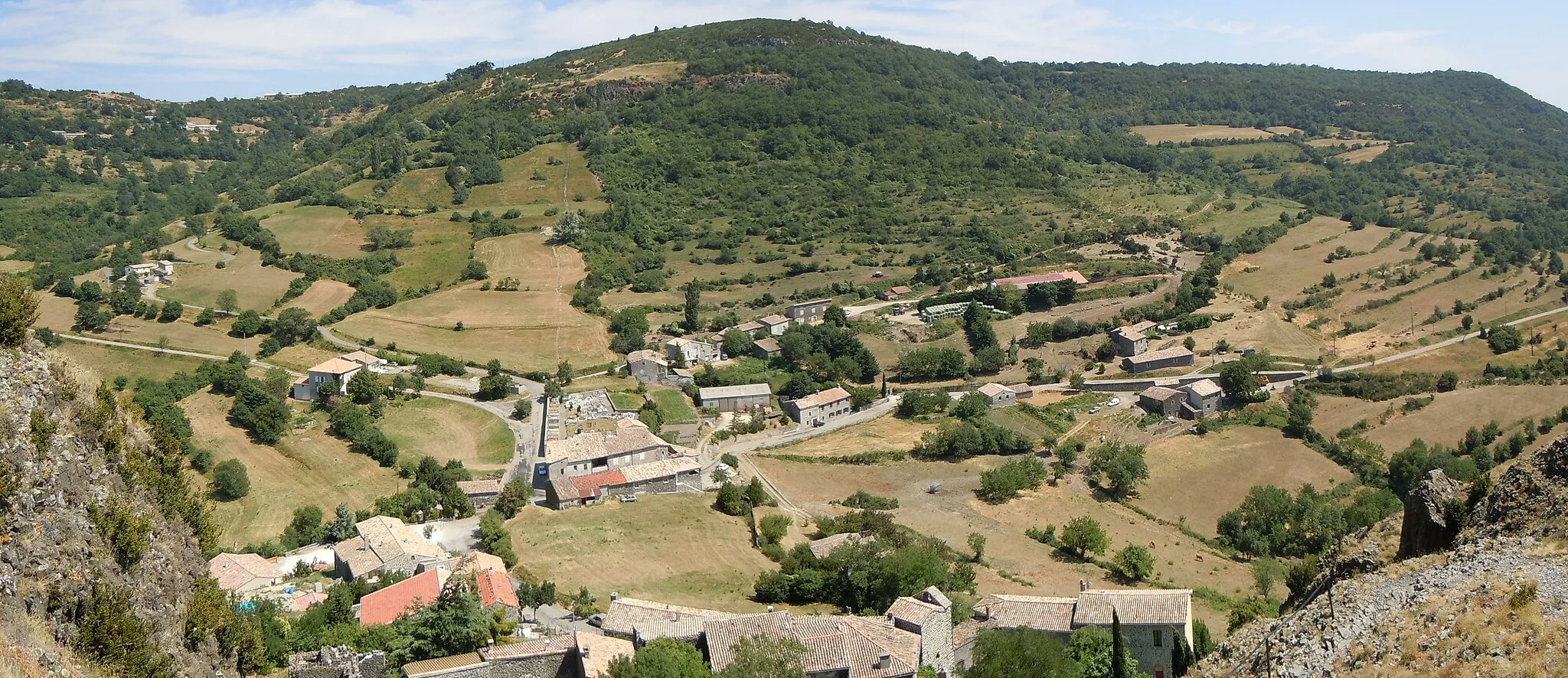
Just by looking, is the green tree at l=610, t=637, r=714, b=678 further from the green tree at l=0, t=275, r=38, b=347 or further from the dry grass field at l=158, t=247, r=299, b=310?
the dry grass field at l=158, t=247, r=299, b=310

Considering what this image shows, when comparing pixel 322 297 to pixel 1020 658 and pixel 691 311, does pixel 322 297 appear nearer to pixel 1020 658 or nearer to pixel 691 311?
pixel 691 311

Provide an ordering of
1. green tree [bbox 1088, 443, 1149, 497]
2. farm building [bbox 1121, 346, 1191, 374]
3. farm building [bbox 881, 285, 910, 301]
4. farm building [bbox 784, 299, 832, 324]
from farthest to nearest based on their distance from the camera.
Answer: farm building [bbox 881, 285, 910, 301], farm building [bbox 784, 299, 832, 324], farm building [bbox 1121, 346, 1191, 374], green tree [bbox 1088, 443, 1149, 497]

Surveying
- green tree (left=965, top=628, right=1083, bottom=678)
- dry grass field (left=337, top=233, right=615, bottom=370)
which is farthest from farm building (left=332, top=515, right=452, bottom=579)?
dry grass field (left=337, top=233, right=615, bottom=370)

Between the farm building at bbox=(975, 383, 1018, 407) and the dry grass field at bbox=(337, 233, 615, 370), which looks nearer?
the farm building at bbox=(975, 383, 1018, 407)

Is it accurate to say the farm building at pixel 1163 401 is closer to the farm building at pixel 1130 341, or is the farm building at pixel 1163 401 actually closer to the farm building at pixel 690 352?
the farm building at pixel 1130 341

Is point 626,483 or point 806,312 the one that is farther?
point 806,312

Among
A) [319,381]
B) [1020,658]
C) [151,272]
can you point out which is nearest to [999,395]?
[319,381]

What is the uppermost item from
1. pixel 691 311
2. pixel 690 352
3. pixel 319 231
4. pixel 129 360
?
pixel 319 231

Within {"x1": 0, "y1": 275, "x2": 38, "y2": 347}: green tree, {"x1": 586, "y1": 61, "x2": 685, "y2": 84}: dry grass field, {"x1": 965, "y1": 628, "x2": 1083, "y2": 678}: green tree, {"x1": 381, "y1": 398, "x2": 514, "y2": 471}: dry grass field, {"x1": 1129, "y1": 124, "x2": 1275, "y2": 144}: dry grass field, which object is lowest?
{"x1": 381, "y1": 398, "x2": 514, "y2": 471}: dry grass field
